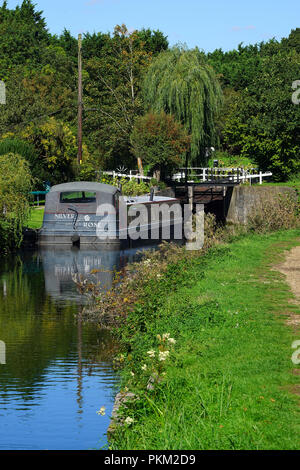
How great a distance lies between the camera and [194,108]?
165ft

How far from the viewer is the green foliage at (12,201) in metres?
29.5

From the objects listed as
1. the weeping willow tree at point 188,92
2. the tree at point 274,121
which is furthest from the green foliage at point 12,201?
the tree at point 274,121

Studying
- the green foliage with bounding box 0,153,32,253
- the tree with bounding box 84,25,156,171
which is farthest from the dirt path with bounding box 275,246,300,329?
the tree with bounding box 84,25,156,171

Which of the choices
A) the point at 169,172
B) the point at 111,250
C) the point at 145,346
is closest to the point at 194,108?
the point at 169,172

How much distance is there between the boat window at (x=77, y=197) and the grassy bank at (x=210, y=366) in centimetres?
1412

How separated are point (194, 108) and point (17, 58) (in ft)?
151

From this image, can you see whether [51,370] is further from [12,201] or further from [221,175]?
[221,175]

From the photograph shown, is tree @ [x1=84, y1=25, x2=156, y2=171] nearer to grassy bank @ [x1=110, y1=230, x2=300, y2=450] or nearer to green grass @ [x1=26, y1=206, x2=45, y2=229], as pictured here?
green grass @ [x1=26, y1=206, x2=45, y2=229]

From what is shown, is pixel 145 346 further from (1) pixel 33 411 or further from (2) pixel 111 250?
(2) pixel 111 250

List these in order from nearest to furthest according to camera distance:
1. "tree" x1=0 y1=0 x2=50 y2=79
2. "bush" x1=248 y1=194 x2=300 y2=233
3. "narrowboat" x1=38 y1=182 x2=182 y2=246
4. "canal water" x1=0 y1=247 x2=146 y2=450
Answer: "canal water" x1=0 y1=247 x2=146 y2=450, "bush" x1=248 y1=194 x2=300 y2=233, "narrowboat" x1=38 y1=182 x2=182 y2=246, "tree" x1=0 y1=0 x2=50 y2=79

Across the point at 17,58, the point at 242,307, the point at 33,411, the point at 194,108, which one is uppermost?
the point at 17,58

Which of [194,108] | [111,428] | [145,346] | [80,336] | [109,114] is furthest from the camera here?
[109,114]

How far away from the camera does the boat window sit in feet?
104

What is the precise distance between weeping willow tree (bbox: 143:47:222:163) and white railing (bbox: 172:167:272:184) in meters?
1.71
